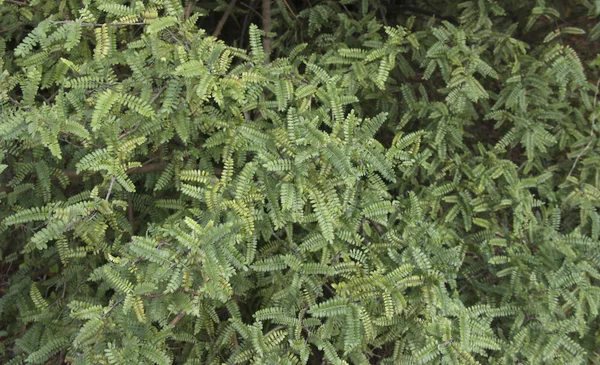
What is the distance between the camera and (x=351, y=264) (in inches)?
86.8

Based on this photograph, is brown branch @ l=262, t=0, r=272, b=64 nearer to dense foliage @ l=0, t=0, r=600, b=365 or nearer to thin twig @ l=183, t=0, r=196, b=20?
dense foliage @ l=0, t=0, r=600, b=365

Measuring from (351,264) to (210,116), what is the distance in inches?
37.0

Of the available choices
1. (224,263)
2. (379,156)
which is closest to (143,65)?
(224,263)

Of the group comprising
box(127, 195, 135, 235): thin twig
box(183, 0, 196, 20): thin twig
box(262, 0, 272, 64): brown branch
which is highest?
box(183, 0, 196, 20): thin twig

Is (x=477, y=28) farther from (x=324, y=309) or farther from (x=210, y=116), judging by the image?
(x=324, y=309)

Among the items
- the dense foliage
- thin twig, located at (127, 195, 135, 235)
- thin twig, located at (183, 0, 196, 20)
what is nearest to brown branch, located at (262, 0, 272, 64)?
the dense foliage

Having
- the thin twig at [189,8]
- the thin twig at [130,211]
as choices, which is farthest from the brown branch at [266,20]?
the thin twig at [130,211]

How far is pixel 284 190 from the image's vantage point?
6.38 ft

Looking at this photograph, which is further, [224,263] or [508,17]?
[508,17]

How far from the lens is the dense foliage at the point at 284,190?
190 cm

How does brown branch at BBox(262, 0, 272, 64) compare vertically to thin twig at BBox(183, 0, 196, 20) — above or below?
below

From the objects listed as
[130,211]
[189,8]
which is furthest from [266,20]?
[130,211]

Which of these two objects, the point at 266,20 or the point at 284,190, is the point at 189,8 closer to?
the point at 266,20

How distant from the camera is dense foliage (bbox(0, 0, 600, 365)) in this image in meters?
1.90
